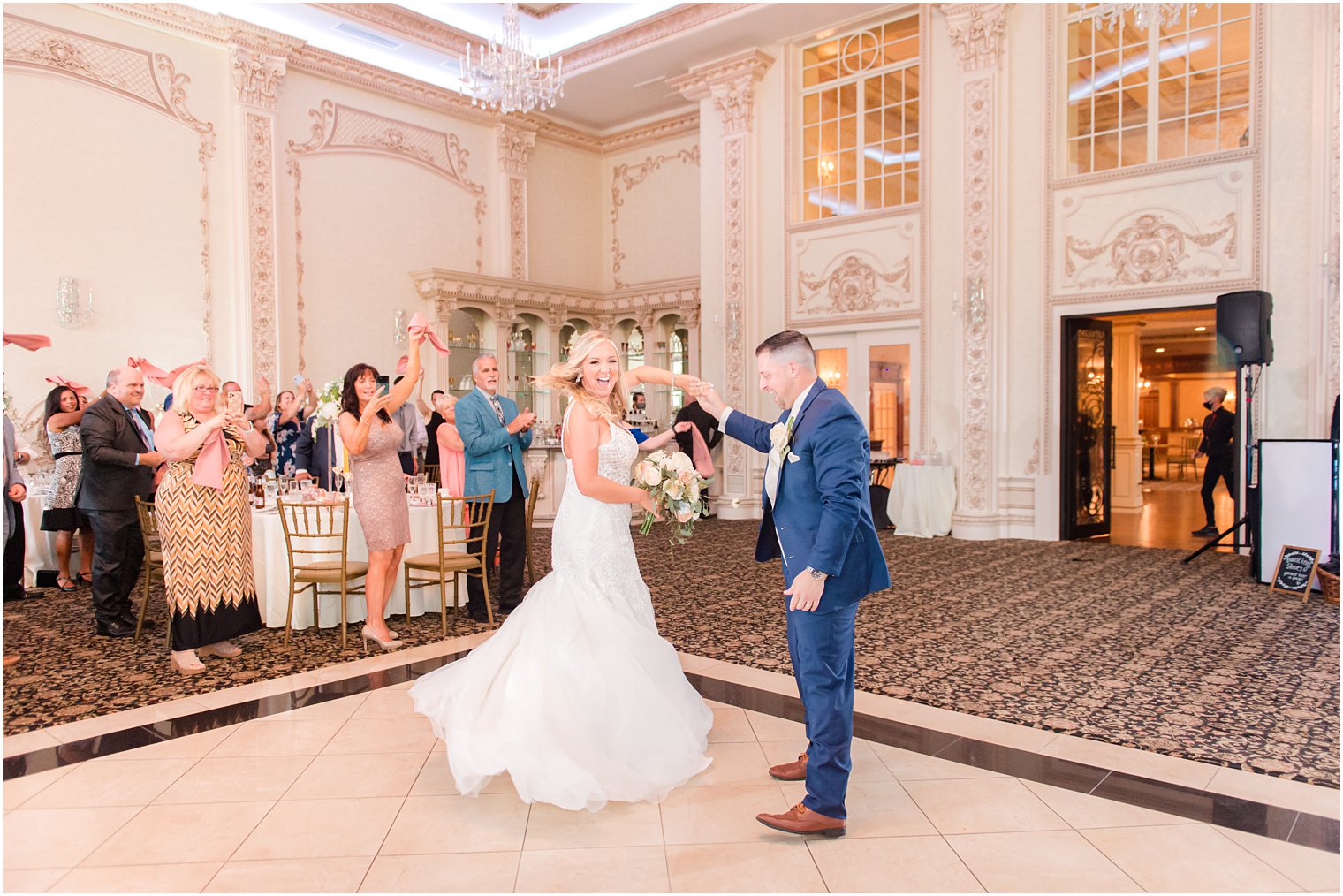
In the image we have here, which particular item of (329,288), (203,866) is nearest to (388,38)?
(329,288)

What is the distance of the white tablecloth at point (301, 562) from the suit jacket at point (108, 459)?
726 mm

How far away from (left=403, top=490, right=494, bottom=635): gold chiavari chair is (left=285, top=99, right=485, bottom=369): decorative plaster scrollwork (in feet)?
18.1

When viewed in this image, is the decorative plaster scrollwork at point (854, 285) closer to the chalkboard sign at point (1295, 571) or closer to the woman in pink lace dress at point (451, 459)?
the chalkboard sign at point (1295, 571)

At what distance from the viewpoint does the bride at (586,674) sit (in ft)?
9.08

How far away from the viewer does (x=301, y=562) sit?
525cm

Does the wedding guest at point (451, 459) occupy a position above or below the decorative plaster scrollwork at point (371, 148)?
below

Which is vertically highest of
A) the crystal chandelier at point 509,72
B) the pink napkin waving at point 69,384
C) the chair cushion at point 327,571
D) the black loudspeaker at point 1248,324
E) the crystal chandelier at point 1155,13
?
the crystal chandelier at point 1155,13

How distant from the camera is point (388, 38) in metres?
10.4

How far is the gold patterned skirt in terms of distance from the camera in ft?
13.9

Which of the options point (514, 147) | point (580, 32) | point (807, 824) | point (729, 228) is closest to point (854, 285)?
point (729, 228)

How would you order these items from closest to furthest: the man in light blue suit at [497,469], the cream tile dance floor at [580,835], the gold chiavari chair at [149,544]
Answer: the cream tile dance floor at [580,835] < the gold chiavari chair at [149,544] < the man in light blue suit at [497,469]

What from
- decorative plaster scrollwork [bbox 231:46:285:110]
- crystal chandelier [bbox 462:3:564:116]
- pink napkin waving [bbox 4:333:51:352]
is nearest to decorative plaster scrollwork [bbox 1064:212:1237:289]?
crystal chandelier [bbox 462:3:564:116]

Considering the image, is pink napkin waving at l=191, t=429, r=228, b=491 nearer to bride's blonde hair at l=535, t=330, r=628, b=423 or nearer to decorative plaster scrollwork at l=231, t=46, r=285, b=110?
bride's blonde hair at l=535, t=330, r=628, b=423

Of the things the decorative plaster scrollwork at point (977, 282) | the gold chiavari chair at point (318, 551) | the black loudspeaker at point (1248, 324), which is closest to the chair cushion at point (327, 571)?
the gold chiavari chair at point (318, 551)
